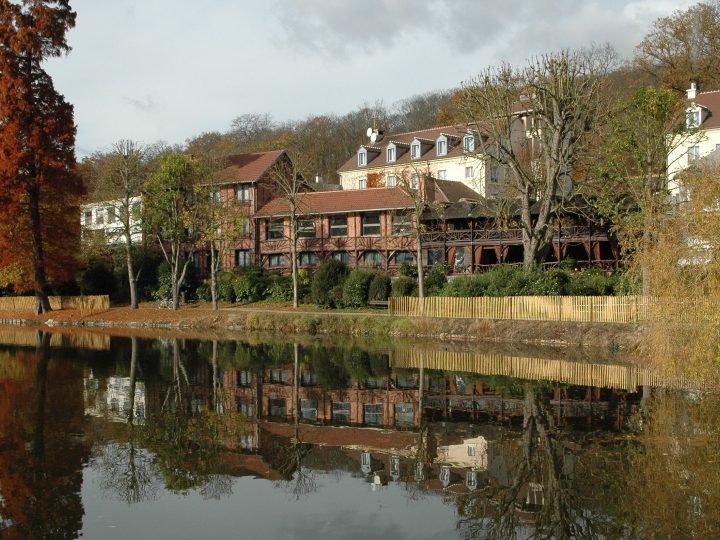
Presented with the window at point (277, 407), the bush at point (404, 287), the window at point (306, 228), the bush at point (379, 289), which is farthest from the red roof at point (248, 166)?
the window at point (277, 407)

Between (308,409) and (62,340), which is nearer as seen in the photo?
(308,409)

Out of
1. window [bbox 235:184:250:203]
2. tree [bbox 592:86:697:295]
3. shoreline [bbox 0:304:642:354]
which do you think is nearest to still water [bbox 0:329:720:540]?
shoreline [bbox 0:304:642:354]

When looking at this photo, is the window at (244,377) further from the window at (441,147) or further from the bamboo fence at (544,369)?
the window at (441,147)

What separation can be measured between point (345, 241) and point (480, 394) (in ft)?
106

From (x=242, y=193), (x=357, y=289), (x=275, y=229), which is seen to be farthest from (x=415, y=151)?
(x=357, y=289)

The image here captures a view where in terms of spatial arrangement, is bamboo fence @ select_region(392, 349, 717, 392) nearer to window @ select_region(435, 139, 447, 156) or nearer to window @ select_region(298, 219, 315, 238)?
window @ select_region(298, 219, 315, 238)

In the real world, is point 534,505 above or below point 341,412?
below

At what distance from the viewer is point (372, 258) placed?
170 ft

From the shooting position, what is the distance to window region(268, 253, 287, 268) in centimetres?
5512

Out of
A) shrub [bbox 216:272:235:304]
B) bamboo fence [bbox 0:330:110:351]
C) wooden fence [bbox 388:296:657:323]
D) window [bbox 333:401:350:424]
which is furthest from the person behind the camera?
shrub [bbox 216:272:235:304]

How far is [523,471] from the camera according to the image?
13.0 m

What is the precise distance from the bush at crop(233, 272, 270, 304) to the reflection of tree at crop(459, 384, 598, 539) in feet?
120

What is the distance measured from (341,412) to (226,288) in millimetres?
33030

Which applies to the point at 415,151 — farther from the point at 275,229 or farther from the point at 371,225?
the point at 275,229
